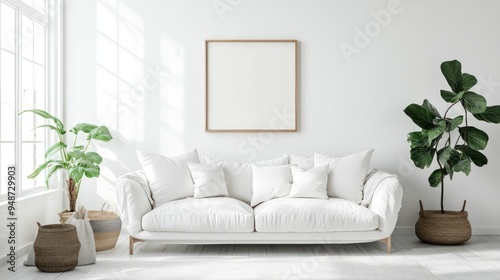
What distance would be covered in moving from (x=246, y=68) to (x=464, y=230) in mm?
2655

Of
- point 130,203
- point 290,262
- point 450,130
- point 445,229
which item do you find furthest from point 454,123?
point 130,203

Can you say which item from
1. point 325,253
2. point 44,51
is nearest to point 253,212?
point 325,253

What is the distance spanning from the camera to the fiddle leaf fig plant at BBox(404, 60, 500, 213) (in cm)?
510

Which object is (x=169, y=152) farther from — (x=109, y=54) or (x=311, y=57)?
(x=311, y=57)

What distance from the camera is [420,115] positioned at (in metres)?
5.24

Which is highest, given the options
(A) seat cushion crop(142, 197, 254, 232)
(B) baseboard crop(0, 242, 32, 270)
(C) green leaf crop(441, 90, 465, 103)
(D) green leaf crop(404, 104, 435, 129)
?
(C) green leaf crop(441, 90, 465, 103)

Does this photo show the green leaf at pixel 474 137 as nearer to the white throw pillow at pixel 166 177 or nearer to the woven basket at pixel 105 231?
the white throw pillow at pixel 166 177

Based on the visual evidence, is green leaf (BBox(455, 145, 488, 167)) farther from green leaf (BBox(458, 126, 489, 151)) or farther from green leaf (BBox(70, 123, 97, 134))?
green leaf (BBox(70, 123, 97, 134))

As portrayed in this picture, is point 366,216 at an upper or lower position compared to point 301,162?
lower

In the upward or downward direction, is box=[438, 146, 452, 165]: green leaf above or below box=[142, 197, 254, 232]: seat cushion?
above

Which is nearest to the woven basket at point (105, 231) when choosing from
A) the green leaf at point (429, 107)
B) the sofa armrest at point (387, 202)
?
the sofa armrest at point (387, 202)

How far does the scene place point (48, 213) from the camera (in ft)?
17.4

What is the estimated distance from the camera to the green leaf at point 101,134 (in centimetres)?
539

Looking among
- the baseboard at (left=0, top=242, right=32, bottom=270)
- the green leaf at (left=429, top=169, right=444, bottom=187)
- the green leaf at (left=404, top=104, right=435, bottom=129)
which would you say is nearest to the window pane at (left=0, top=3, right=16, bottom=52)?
the baseboard at (left=0, top=242, right=32, bottom=270)
